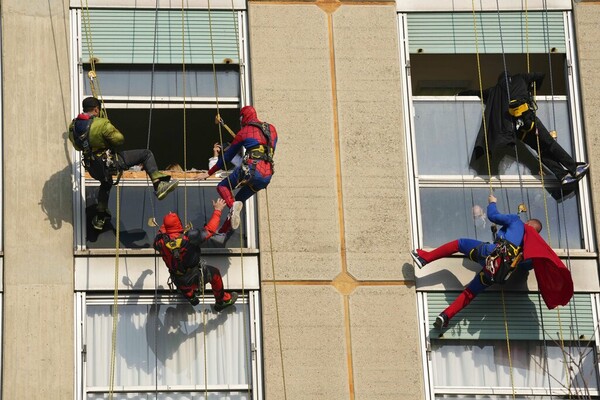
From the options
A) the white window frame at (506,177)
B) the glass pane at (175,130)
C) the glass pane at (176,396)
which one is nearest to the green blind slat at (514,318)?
the white window frame at (506,177)

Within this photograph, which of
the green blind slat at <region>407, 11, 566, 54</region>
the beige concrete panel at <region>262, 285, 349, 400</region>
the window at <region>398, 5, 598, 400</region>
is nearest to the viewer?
the beige concrete panel at <region>262, 285, 349, 400</region>

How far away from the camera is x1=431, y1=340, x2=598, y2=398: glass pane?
18.8 m

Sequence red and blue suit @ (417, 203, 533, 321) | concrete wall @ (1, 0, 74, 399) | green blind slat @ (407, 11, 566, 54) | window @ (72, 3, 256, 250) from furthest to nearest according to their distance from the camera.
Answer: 1. green blind slat @ (407, 11, 566, 54)
2. window @ (72, 3, 256, 250)
3. red and blue suit @ (417, 203, 533, 321)
4. concrete wall @ (1, 0, 74, 399)

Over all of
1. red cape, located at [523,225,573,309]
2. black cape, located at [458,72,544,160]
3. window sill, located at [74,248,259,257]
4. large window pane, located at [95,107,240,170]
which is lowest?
red cape, located at [523,225,573,309]

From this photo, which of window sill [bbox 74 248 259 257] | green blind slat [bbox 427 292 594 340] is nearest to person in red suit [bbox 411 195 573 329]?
green blind slat [bbox 427 292 594 340]

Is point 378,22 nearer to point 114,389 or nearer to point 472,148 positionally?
point 472,148

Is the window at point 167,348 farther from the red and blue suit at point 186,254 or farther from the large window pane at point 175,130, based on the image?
the large window pane at point 175,130

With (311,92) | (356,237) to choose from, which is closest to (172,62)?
(311,92)

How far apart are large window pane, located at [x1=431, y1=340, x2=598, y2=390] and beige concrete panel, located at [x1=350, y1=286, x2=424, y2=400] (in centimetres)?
41

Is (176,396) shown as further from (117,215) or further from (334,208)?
(334,208)

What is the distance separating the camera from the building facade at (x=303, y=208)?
18.5m

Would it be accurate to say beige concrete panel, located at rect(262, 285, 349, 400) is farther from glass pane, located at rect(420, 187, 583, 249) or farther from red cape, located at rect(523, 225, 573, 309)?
red cape, located at rect(523, 225, 573, 309)

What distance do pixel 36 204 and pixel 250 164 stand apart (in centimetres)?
260

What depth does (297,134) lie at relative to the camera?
19.4 metres
